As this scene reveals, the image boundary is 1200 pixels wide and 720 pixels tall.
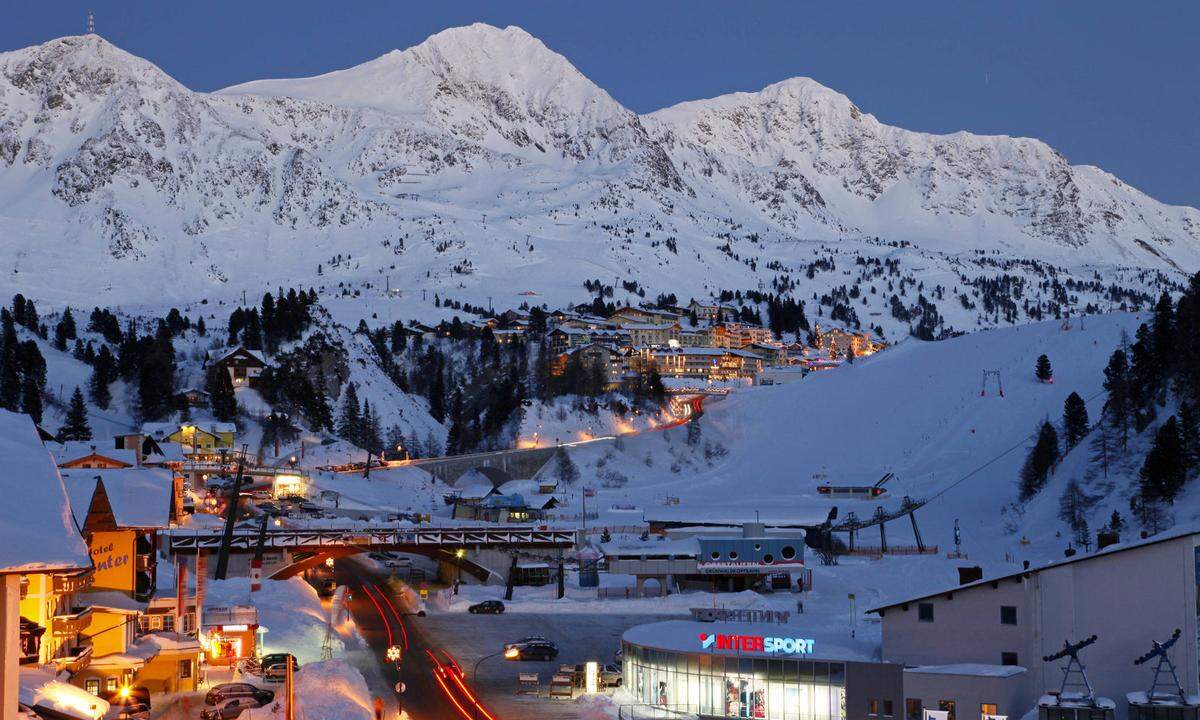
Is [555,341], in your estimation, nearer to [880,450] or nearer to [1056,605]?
[880,450]

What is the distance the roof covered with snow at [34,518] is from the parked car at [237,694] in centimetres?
2635

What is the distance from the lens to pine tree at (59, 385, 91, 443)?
110m

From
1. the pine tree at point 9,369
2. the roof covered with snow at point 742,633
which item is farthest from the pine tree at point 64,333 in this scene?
the roof covered with snow at point 742,633

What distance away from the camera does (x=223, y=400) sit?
12250cm

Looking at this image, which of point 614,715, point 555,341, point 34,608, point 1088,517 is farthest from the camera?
point 555,341

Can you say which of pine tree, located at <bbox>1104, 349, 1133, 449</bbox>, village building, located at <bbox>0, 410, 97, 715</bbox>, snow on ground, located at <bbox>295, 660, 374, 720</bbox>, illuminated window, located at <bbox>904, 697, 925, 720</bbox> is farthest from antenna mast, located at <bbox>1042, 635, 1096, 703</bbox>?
pine tree, located at <bbox>1104, 349, 1133, 449</bbox>

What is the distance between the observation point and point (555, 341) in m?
181

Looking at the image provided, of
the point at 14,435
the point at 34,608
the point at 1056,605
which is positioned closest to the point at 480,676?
the point at 1056,605

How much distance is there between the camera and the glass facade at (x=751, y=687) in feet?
140

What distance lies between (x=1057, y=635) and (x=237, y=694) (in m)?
23.3

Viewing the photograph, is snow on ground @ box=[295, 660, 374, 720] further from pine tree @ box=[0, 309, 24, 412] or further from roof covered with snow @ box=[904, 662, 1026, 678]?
pine tree @ box=[0, 309, 24, 412]

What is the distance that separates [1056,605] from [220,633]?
28.6 meters

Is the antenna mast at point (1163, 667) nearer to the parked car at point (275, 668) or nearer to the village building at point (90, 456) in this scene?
the parked car at point (275, 668)

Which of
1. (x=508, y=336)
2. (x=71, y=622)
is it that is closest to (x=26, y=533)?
(x=71, y=622)
